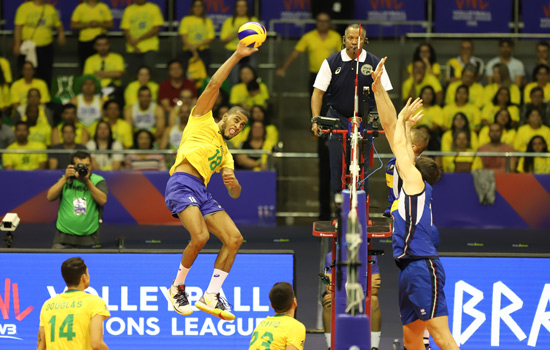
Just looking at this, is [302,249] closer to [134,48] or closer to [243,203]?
[243,203]

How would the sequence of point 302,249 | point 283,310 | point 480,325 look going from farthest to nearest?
point 302,249 < point 480,325 < point 283,310

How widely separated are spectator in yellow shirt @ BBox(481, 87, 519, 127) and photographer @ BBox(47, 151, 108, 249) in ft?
27.7

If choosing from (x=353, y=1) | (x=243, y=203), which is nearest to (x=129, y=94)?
(x=243, y=203)

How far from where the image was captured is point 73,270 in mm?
7918

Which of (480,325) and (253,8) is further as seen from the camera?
(253,8)

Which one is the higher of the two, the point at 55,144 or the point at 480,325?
the point at 55,144

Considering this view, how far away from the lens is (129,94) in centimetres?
1825

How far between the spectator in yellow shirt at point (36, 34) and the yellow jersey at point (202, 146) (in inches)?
428

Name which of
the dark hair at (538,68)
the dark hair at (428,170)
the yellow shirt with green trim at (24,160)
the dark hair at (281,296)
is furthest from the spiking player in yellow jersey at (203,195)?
the dark hair at (538,68)

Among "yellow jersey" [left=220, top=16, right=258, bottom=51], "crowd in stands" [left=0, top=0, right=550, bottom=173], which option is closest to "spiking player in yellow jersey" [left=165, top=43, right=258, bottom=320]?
"crowd in stands" [left=0, top=0, right=550, bottom=173]

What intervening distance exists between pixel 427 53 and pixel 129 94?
5.81m

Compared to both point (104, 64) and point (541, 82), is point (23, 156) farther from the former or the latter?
point (541, 82)

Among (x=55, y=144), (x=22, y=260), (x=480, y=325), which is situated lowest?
(x=480, y=325)

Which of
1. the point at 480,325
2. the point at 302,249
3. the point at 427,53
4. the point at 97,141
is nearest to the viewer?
the point at 480,325
